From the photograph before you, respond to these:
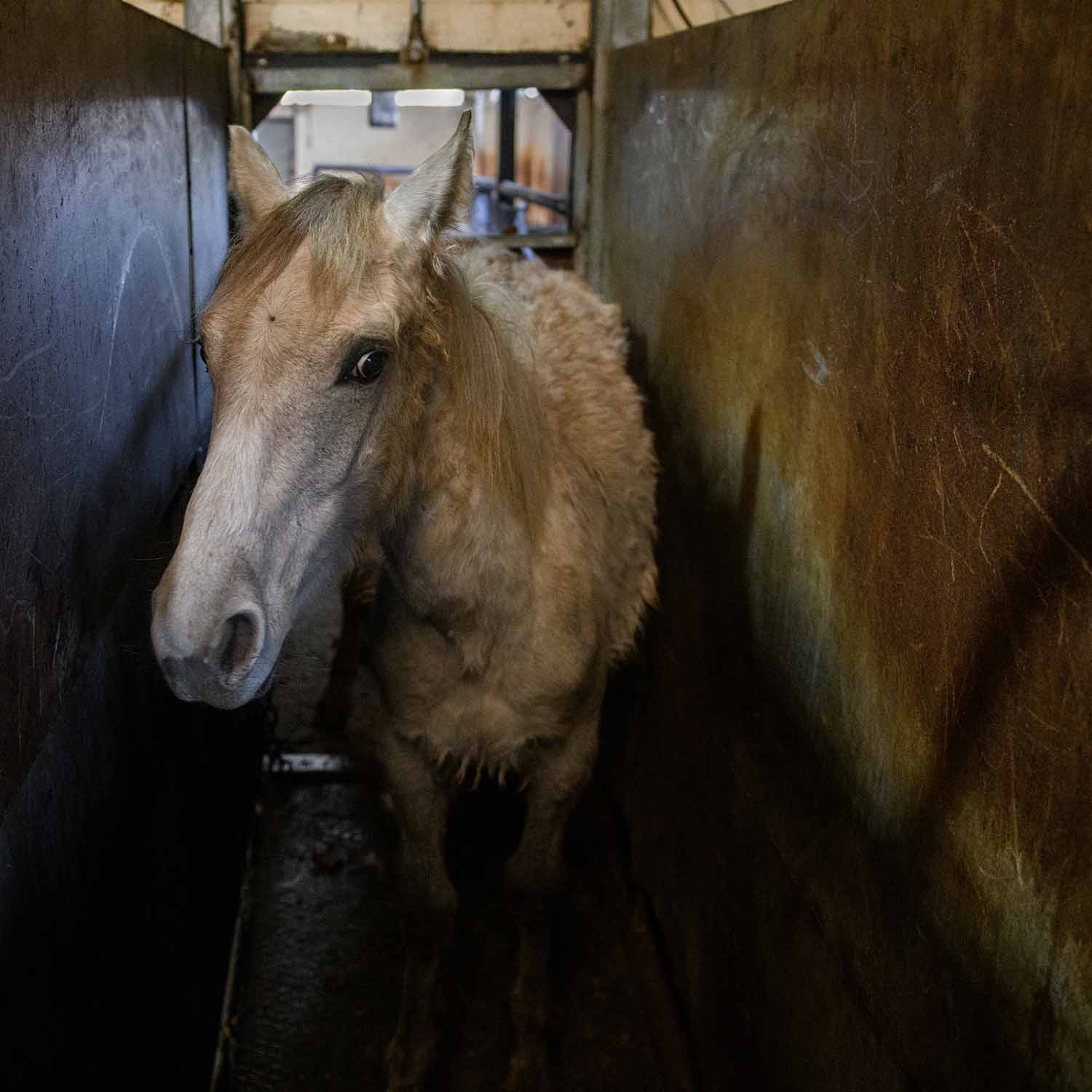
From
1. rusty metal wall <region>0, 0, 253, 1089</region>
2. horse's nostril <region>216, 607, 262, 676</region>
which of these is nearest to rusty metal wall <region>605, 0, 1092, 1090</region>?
horse's nostril <region>216, 607, 262, 676</region>

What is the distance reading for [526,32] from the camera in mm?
4152

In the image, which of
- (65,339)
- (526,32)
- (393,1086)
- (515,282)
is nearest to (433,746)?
(393,1086)

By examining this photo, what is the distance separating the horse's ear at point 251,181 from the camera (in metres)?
2.15

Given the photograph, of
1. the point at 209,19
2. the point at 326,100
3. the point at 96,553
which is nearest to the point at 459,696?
the point at 96,553

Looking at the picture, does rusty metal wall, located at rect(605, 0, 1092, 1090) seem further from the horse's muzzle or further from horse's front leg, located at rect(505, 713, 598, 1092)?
the horse's muzzle

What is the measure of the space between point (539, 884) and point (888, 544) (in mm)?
1683

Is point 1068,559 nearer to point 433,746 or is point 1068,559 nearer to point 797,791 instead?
point 797,791

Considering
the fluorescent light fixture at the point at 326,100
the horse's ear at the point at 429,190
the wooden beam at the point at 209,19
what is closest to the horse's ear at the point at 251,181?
the horse's ear at the point at 429,190

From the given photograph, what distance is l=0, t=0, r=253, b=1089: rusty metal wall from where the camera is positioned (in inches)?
61.9

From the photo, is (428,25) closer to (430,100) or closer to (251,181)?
(251,181)

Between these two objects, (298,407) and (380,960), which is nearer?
(298,407)

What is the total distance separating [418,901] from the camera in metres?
2.86

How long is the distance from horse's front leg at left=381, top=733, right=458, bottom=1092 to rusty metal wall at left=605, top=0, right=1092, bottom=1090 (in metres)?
0.70

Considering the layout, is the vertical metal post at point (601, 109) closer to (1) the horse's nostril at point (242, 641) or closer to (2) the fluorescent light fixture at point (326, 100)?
(1) the horse's nostril at point (242, 641)
